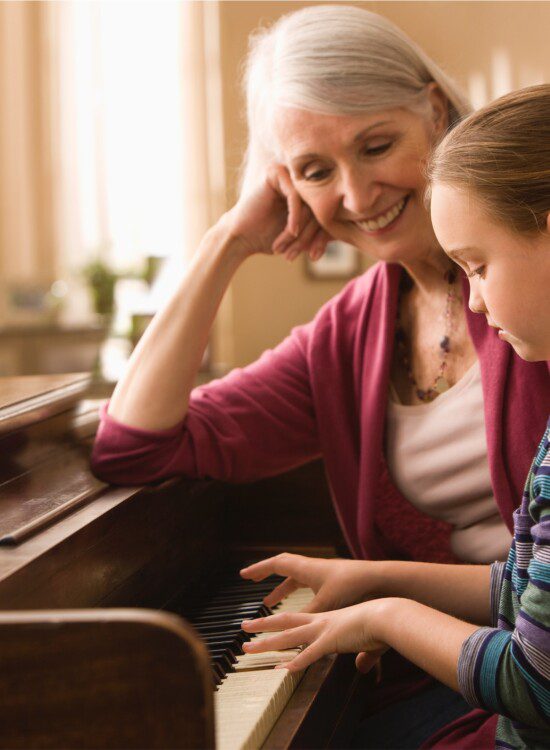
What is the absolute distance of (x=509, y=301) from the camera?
110cm

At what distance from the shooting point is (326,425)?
176 cm

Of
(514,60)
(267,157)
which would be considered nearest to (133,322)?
(514,60)

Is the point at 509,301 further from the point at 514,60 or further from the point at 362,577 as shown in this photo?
the point at 514,60

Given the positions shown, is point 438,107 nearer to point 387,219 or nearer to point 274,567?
point 387,219

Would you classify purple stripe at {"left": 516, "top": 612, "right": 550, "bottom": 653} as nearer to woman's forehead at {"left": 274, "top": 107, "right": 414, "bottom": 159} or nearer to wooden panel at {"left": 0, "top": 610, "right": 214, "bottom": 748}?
wooden panel at {"left": 0, "top": 610, "right": 214, "bottom": 748}

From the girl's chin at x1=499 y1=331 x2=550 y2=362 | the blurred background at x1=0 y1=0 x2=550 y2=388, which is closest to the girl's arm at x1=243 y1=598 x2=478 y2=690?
the girl's chin at x1=499 y1=331 x2=550 y2=362

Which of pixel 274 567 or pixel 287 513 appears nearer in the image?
pixel 274 567

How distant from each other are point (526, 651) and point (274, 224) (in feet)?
3.44

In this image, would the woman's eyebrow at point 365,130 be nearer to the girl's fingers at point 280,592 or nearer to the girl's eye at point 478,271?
the girl's eye at point 478,271

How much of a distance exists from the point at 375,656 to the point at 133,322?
3.17 meters

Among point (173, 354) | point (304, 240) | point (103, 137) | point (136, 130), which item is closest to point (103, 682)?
point (173, 354)

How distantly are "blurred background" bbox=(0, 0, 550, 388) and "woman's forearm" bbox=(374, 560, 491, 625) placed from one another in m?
3.08

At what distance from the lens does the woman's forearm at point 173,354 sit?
1.67m

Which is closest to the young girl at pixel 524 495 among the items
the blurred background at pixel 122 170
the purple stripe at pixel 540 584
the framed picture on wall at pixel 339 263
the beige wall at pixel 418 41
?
the purple stripe at pixel 540 584
